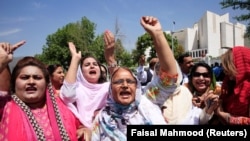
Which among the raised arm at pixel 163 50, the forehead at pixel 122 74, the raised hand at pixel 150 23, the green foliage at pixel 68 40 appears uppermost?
the green foliage at pixel 68 40

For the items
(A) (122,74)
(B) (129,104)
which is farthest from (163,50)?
(B) (129,104)

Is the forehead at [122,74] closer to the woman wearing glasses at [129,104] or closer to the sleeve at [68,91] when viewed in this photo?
the woman wearing glasses at [129,104]

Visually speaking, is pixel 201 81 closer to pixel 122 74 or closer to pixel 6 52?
pixel 122 74

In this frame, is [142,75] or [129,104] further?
[142,75]

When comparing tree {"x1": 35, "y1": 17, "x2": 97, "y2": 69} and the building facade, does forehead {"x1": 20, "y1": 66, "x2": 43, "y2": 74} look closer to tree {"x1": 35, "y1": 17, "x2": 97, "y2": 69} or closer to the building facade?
tree {"x1": 35, "y1": 17, "x2": 97, "y2": 69}

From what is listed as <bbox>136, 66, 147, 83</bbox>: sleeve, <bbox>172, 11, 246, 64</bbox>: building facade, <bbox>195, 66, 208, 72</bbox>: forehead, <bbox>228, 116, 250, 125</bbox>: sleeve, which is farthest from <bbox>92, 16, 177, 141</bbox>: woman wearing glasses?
<bbox>172, 11, 246, 64</bbox>: building facade

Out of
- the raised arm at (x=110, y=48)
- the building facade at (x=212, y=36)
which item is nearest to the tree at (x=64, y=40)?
the building facade at (x=212, y=36)

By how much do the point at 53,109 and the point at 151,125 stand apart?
747 mm

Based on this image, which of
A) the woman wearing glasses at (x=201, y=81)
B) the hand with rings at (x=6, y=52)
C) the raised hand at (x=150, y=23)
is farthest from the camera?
the woman wearing glasses at (x=201, y=81)

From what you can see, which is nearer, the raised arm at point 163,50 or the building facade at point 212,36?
the raised arm at point 163,50

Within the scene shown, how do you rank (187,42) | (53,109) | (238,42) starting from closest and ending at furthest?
(53,109) → (238,42) → (187,42)

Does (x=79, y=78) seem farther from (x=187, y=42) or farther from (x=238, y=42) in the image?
(x=187, y=42)

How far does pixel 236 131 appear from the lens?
2547 millimetres

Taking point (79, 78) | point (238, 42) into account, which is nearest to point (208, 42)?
point (238, 42)
